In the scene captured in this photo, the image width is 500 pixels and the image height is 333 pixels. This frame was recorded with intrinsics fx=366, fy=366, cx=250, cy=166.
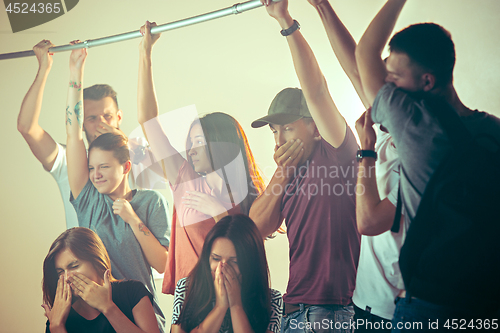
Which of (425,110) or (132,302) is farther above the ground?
(425,110)

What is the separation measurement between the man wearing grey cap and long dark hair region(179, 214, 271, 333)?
0.06 m

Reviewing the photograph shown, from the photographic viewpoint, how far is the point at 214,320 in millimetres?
1381

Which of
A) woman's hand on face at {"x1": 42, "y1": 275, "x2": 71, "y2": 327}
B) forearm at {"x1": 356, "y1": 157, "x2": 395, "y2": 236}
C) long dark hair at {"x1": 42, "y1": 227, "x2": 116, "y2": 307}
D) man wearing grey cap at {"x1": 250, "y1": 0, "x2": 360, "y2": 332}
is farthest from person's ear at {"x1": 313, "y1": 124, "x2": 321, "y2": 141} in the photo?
woman's hand on face at {"x1": 42, "y1": 275, "x2": 71, "y2": 327}

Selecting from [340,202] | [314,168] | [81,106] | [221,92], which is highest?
[81,106]

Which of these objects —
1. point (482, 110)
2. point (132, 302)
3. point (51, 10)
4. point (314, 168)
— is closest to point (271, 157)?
point (314, 168)

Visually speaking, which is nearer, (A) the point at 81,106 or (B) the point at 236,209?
(B) the point at 236,209

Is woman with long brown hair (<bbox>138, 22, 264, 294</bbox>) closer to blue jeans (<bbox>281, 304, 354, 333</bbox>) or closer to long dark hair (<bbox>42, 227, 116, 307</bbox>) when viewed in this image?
long dark hair (<bbox>42, 227, 116, 307</bbox>)

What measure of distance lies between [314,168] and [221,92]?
0.55m

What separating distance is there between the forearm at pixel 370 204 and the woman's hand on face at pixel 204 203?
548mm

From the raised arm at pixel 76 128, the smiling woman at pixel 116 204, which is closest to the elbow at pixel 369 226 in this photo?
the smiling woman at pixel 116 204

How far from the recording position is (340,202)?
52.3 inches

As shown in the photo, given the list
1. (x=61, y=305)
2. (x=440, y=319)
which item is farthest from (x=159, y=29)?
(x=440, y=319)

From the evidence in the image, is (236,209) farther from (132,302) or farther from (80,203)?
(80,203)

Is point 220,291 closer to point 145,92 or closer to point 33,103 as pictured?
point 145,92
